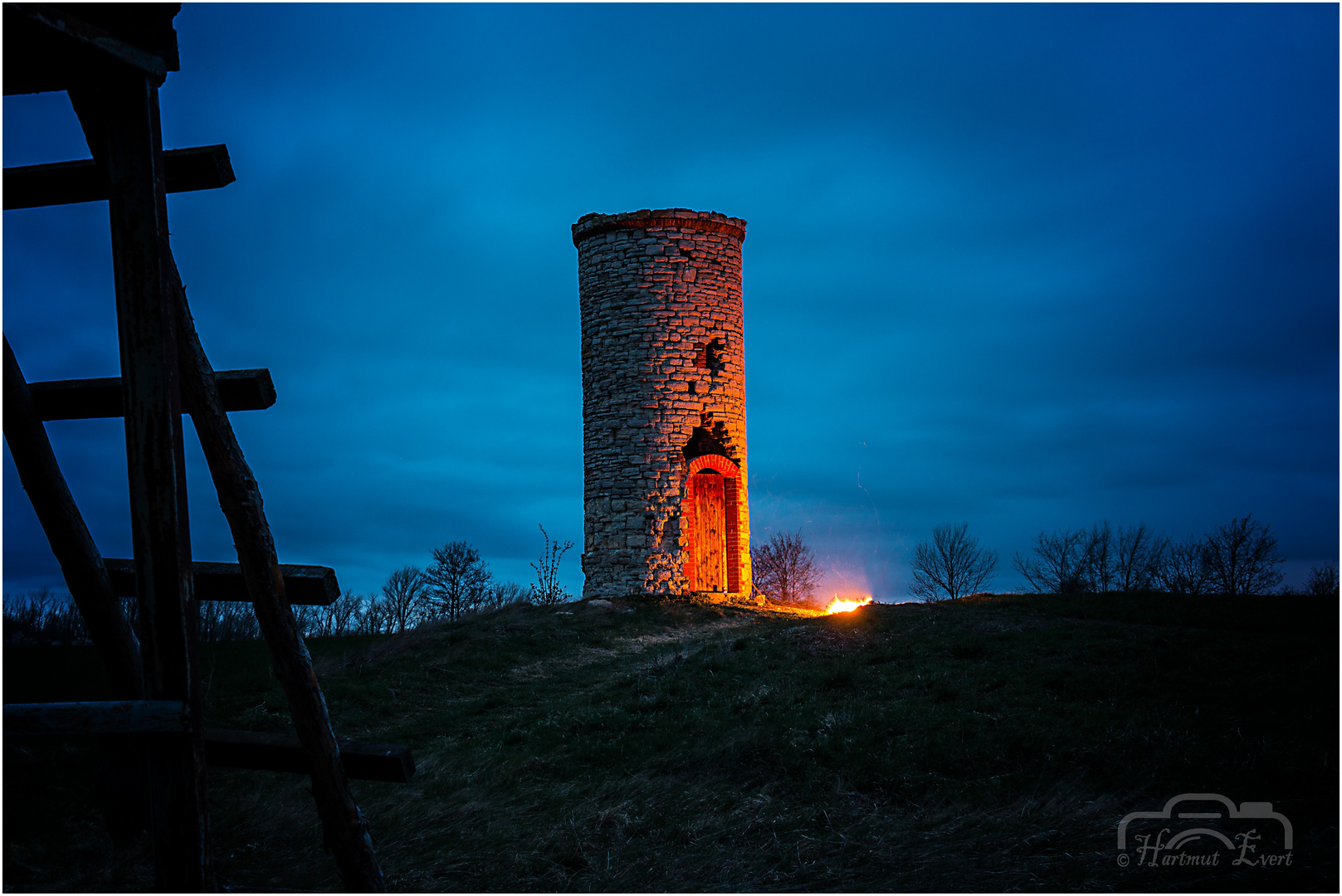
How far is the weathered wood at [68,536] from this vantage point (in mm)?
4312

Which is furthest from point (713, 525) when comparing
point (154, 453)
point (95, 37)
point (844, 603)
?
point (95, 37)

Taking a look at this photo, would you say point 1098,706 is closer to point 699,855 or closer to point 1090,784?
point 1090,784

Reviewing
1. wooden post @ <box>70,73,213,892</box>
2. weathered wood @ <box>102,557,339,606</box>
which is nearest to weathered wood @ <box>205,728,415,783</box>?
weathered wood @ <box>102,557,339,606</box>

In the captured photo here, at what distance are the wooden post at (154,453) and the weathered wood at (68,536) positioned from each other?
92cm

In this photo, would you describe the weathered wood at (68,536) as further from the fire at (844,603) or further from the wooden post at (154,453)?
the fire at (844,603)

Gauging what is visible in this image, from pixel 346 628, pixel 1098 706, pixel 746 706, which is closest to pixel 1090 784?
pixel 1098 706

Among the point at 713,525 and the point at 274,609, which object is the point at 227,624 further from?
the point at 274,609

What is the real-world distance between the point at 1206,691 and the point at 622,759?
5194mm

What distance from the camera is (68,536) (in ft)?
15.2

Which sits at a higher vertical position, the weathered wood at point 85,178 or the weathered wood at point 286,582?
the weathered wood at point 85,178

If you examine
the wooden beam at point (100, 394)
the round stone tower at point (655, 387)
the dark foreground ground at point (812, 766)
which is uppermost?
the round stone tower at point (655, 387)

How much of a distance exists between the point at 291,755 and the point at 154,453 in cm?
191

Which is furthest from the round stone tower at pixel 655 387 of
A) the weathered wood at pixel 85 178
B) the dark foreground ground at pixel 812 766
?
the weathered wood at pixel 85 178

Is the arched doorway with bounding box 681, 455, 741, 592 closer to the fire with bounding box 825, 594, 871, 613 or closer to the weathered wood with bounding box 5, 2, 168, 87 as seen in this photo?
the fire with bounding box 825, 594, 871, 613
